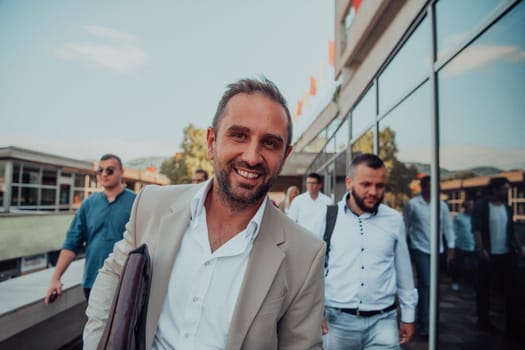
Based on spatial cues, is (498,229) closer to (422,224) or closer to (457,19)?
(422,224)

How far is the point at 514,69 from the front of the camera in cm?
247

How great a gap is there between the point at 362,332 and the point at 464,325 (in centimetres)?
120

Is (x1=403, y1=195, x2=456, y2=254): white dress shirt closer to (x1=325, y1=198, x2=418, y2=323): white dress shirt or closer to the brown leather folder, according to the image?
(x1=325, y1=198, x2=418, y2=323): white dress shirt

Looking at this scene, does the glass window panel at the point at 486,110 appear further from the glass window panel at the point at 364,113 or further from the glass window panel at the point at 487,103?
the glass window panel at the point at 364,113

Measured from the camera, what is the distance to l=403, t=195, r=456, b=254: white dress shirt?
11.2 feet

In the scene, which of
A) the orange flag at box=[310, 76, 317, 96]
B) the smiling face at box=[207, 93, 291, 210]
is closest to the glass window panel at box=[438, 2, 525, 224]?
the smiling face at box=[207, 93, 291, 210]

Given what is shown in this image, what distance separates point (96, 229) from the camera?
12.0 ft

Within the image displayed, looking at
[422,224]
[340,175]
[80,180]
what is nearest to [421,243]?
[422,224]

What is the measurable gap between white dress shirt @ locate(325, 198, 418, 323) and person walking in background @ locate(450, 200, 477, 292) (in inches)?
27.0

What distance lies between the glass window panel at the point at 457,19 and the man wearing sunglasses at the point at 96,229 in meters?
3.96

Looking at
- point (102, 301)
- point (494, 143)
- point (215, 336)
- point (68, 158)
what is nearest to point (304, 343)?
point (215, 336)

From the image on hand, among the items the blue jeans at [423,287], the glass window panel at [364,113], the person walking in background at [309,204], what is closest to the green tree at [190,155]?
the glass window panel at [364,113]

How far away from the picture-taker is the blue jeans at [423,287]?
4.17m

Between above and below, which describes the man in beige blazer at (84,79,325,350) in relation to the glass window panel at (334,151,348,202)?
below
